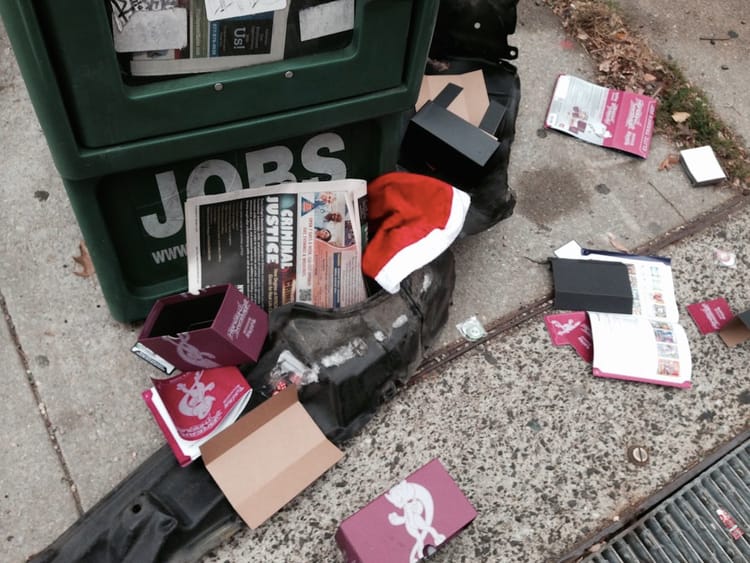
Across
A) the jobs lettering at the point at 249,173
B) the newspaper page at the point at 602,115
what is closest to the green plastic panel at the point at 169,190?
the jobs lettering at the point at 249,173

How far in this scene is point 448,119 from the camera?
86.8 inches

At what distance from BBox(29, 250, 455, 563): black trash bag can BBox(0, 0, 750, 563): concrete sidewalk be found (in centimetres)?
7

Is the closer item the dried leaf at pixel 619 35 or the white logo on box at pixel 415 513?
the white logo on box at pixel 415 513

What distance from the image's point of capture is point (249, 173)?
72.5 inches

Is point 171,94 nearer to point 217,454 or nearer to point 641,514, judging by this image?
point 217,454

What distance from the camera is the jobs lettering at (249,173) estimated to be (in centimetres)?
178

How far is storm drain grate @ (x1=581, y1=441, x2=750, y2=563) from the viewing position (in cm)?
189

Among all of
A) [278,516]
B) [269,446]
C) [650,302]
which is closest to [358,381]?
→ [269,446]

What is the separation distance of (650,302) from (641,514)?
699mm

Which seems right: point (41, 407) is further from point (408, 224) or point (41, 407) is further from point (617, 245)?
Answer: point (617, 245)

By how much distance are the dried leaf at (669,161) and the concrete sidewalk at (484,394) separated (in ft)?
0.21

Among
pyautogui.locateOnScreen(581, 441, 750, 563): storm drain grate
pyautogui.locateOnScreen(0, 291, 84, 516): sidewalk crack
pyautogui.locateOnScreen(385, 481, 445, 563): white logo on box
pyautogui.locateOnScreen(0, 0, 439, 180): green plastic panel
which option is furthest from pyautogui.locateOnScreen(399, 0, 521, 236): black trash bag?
pyautogui.locateOnScreen(0, 291, 84, 516): sidewalk crack

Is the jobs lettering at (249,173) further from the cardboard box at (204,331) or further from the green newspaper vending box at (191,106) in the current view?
the cardboard box at (204,331)

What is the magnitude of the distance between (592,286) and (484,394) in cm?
53
